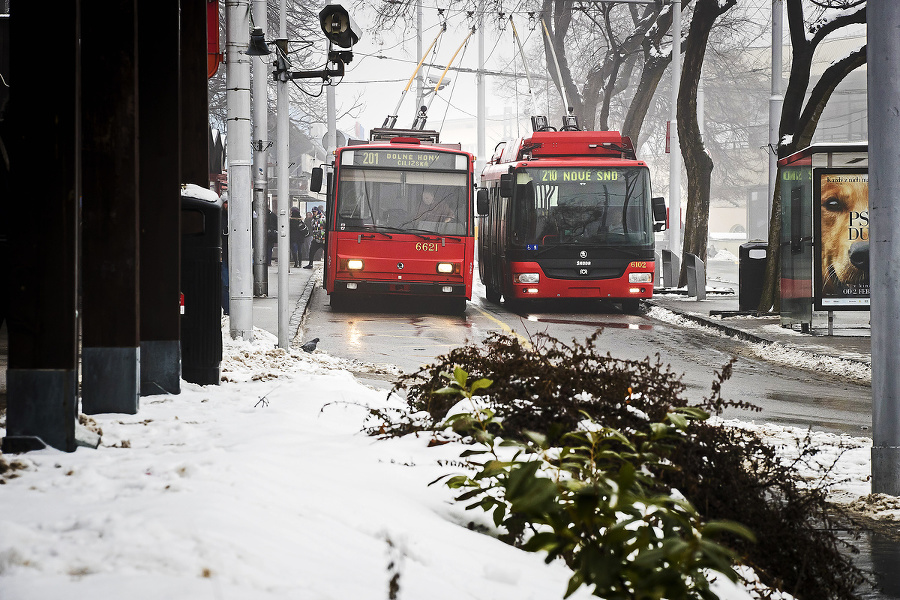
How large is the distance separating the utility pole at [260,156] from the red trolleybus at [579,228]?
4.10 m

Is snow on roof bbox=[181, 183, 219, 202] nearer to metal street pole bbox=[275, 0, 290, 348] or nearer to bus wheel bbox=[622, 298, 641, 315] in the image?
metal street pole bbox=[275, 0, 290, 348]

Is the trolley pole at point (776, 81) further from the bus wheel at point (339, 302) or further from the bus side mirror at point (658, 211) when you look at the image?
the bus wheel at point (339, 302)

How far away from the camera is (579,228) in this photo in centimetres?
1995

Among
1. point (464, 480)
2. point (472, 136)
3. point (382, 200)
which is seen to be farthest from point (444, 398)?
point (472, 136)

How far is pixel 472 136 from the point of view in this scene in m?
180

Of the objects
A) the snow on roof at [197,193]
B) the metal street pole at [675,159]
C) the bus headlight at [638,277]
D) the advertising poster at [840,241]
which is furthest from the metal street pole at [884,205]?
the metal street pole at [675,159]

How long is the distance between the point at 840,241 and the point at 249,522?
12.9 m

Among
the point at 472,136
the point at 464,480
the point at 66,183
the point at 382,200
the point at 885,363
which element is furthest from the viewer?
the point at 472,136

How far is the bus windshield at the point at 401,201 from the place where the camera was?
19047mm

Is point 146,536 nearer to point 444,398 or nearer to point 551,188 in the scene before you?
point 444,398

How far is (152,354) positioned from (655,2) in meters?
22.7

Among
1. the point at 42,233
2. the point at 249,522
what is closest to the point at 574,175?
the point at 42,233

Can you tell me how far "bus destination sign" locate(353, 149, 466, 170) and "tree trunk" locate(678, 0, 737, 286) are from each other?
5242 millimetres

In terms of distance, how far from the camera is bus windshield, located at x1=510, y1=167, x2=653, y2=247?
19.9 metres
